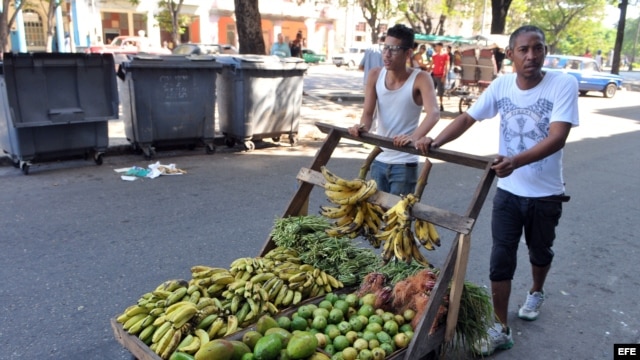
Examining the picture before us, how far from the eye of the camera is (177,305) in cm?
270

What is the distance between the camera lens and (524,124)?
3133 mm

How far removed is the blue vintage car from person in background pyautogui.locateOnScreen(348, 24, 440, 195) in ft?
60.5

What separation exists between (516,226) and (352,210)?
1048mm

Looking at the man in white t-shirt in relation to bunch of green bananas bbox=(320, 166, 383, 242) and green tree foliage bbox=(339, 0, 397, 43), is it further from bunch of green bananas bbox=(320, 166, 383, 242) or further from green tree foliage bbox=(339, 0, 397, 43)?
green tree foliage bbox=(339, 0, 397, 43)

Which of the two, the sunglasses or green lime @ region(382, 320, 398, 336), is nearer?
green lime @ region(382, 320, 398, 336)

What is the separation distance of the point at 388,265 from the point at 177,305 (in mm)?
1271

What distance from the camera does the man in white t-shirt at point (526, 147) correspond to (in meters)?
2.96

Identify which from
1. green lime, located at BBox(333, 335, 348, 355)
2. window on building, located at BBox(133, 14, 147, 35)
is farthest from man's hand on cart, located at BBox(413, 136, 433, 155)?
window on building, located at BBox(133, 14, 147, 35)

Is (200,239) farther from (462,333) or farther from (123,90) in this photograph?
(123,90)

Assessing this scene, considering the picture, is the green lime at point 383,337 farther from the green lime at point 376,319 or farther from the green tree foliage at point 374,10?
the green tree foliage at point 374,10

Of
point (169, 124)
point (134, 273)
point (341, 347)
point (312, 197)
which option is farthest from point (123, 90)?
point (341, 347)

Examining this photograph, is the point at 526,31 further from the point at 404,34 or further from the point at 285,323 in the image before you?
the point at 285,323

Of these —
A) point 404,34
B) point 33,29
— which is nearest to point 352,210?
point 404,34

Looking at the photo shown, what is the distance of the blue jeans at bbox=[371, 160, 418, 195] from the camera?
392 centimetres
